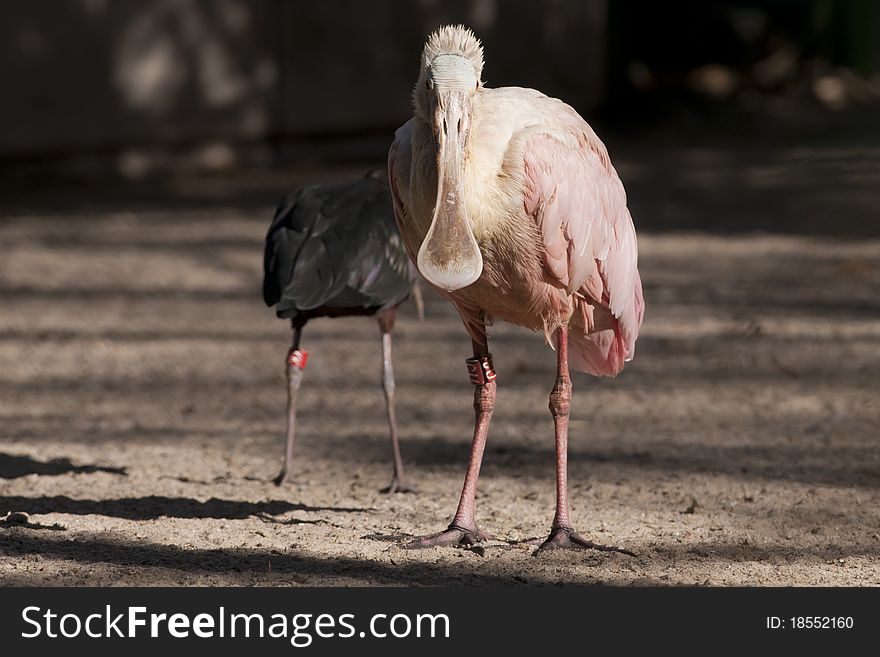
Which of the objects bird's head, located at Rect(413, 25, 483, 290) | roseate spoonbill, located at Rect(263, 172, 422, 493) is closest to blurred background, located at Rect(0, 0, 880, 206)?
roseate spoonbill, located at Rect(263, 172, 422, 493)

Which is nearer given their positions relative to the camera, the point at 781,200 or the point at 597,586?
the point at 597,586

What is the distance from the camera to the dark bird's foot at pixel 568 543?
4.27 metres

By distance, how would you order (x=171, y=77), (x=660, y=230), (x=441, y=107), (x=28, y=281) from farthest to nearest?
(x=171, y=77)
(x=660, y=230)
(x=28, y=281)
(x=441, y=107)

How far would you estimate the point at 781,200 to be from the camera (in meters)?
11.3

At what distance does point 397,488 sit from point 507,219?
173 centimetres

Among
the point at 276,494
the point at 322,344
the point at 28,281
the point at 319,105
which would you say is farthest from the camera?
the point at 319,105

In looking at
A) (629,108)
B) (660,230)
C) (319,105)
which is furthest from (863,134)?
(319,105)

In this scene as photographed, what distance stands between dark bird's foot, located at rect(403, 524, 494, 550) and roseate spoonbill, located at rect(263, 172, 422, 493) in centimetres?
98

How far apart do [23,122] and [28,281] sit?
3.14 metres

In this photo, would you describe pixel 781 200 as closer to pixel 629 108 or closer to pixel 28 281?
pixel 629 108

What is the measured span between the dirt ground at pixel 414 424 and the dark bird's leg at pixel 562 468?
77mm

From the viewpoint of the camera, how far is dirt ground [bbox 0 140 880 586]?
14.0 ft

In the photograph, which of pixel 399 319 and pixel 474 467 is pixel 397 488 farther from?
pixel 399 319

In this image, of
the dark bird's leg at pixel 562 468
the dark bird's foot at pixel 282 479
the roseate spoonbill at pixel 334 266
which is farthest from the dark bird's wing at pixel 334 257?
the dark bird's leg at pixel 562 468
